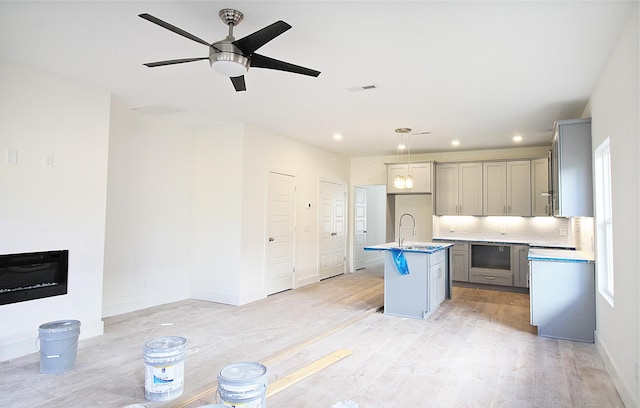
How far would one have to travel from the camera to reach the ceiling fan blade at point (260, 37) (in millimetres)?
2225

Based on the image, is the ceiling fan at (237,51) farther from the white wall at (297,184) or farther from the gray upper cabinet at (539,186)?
the gray upper cabinet at (539,186)

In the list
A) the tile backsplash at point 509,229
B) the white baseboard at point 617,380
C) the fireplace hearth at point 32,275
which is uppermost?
the tile backsplash at point 509,229

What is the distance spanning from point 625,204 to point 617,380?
55.5 inches

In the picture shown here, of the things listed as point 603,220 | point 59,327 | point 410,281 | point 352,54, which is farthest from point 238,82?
point 603,220

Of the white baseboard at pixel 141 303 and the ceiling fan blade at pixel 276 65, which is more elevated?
the ceiling fan blade at pixel 276 65

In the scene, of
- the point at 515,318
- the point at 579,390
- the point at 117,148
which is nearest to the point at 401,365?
the point at 579,390

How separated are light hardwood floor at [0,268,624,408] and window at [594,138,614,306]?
2.52ft

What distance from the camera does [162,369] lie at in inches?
A: 106

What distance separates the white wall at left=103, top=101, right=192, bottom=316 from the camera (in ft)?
16.4

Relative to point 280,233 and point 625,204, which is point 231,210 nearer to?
point 280,233

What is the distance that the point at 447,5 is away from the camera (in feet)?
8.13

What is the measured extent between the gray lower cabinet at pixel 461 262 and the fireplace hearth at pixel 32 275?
20.2 feet

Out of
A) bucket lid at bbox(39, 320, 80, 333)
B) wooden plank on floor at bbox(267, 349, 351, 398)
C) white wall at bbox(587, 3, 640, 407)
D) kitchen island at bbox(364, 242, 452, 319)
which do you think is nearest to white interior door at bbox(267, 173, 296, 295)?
kitchen island at bbox(364, 242, 452, 319)

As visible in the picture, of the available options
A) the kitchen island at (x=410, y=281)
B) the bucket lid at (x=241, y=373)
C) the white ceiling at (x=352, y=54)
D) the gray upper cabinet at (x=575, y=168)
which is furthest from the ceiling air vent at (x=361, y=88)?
the bucket lid at (x=241, y=373)
